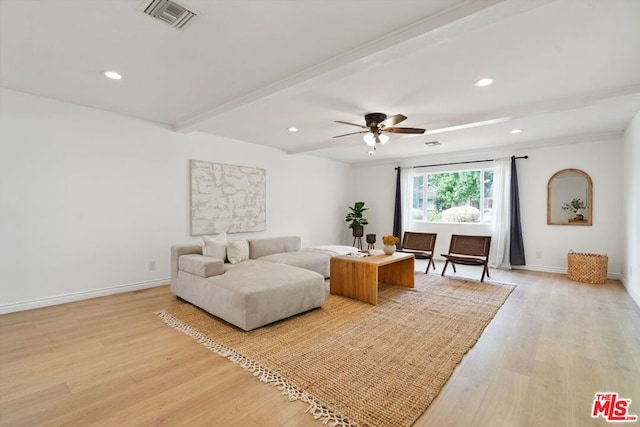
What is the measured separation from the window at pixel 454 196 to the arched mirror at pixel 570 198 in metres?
0.98

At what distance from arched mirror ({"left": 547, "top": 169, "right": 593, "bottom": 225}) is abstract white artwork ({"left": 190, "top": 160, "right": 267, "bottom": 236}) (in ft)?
17.5

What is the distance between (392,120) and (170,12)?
230cm

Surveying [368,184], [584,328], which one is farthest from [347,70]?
[368,184]

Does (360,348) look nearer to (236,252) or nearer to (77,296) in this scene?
(236,252)

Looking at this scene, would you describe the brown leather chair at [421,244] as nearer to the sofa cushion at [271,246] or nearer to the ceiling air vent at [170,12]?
the sofa cushion at [271,246]

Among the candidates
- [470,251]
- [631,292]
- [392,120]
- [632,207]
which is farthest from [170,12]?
[631,292]

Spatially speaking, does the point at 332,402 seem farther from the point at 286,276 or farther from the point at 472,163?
the point at 472,163

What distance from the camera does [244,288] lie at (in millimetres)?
2674

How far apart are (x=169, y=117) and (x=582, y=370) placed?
500 centimetres

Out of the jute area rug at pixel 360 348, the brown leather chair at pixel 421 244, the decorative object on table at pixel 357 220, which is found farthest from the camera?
the decorative object on table at pixel 357 220

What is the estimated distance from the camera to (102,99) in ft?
10.7

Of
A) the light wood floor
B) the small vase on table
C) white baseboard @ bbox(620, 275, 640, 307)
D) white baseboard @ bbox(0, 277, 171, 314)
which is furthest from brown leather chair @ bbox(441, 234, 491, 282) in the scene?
white baseboard @ bbox(0, 277, 171, 314)

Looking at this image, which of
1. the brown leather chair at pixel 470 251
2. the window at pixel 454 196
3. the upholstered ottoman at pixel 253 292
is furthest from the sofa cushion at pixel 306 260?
the window at pixel 454 196

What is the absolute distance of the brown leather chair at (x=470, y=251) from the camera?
179 inches
